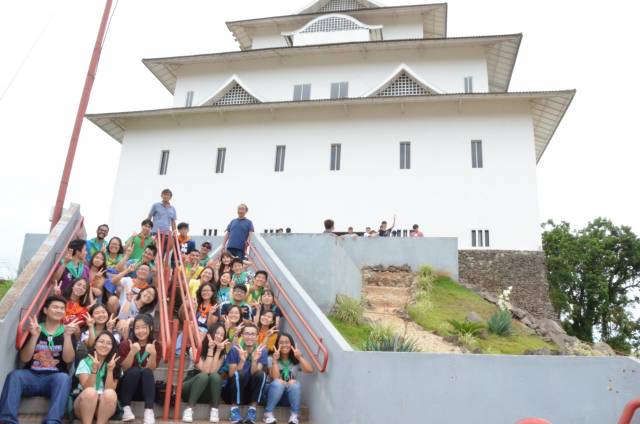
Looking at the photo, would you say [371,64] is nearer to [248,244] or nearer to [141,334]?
[248,244]

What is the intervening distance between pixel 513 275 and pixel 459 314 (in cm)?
743

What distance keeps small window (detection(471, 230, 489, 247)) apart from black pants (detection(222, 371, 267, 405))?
15.9 m

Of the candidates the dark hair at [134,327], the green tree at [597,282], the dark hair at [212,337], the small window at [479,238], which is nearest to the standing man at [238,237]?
the dark hair at [212,337]

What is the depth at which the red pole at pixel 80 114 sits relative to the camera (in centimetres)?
907

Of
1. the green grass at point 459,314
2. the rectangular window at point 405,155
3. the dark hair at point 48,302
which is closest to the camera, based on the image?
the dark hair at point 48,302

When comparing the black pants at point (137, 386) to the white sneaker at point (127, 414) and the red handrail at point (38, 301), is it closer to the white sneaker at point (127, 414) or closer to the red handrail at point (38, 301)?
the white sneaker at point (127, 414)

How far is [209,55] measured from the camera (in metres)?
26.9

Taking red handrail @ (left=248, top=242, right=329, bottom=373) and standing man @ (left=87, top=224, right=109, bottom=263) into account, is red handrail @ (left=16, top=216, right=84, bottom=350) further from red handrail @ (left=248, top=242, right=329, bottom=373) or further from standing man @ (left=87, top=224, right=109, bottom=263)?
red handrail @ (left=248, top=242, right=329, bottom=373)

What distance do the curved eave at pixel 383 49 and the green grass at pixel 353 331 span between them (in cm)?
1809

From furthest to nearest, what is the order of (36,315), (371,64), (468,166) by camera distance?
(371,64)
(468,166)
(36,315)

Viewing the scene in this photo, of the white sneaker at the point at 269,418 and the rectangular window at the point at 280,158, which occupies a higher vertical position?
the rectangular window at the point at 280,158

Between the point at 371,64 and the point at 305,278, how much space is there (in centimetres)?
1766

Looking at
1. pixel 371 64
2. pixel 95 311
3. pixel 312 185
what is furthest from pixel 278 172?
pixel 95 311

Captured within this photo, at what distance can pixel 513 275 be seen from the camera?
19250 mm
